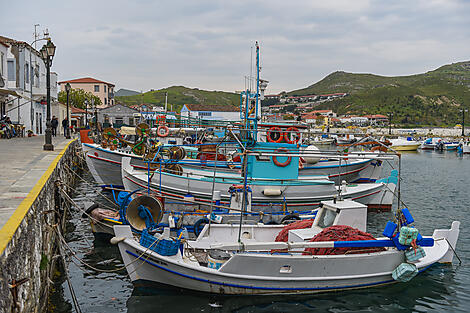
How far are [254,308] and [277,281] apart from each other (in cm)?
76

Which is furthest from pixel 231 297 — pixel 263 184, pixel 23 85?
pixel 23 85

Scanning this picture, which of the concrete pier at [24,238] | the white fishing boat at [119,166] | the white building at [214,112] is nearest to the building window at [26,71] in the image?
the white fishing boat at [119,166]

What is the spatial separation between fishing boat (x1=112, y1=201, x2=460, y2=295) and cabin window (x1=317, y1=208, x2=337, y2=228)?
32.5 inches

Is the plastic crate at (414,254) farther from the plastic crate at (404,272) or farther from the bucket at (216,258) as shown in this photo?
the bucket at (216,258)

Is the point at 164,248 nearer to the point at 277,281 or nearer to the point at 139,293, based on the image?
the point at 139,293

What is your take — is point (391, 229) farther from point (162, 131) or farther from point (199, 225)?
point (162, 131)

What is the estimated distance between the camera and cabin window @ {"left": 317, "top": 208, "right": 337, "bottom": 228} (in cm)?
1055

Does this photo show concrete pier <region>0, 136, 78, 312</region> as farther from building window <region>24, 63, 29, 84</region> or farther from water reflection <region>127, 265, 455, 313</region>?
building window <region>24, 63, 29, 84</region>

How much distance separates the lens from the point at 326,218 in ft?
35.1

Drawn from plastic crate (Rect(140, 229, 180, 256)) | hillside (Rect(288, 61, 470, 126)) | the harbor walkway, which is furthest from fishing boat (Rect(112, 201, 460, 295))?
hillside (Rect(288, 61, 470, 126))

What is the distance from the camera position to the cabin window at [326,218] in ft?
34.6

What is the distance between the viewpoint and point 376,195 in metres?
18.7

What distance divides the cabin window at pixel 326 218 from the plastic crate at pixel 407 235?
1.72 m

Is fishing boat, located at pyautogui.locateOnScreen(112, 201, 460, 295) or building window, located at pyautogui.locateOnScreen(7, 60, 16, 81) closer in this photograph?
fishing boat, located at pyautogui.locateOnScreen(112, 201, 460, 295)
